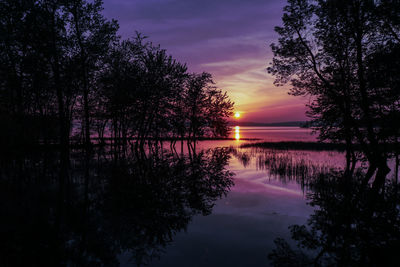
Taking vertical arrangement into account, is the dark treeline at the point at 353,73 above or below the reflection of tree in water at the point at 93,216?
above

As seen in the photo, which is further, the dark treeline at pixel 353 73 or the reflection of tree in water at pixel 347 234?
the dark treeline at pixel 353 73

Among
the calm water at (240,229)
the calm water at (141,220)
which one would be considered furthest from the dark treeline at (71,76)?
the calm water at (240,229)

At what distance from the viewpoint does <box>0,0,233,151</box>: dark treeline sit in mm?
27219

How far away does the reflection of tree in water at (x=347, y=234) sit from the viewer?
569 centimetres

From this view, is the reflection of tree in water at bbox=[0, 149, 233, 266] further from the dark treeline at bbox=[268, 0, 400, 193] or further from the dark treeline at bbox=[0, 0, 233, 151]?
the dark treeline at bbox=[0, 0, 233, 151]

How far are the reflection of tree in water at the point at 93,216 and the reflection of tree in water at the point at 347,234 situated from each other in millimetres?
3884

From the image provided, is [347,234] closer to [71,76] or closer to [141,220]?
[141,220]

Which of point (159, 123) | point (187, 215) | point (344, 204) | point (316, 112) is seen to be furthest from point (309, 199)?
point (159, 123)

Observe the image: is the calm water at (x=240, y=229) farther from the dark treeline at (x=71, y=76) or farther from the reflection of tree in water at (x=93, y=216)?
the dark treeline at (x=71, y=76)

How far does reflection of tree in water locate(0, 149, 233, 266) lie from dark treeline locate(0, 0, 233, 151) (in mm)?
20531

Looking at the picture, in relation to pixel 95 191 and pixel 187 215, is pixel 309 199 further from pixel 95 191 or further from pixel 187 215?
pixel 95 191

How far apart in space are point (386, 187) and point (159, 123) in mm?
31339

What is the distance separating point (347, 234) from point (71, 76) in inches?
1370

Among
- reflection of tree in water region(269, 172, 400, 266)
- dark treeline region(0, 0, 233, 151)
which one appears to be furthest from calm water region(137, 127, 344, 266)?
dark treeline region(0, 0, 233, 151)
